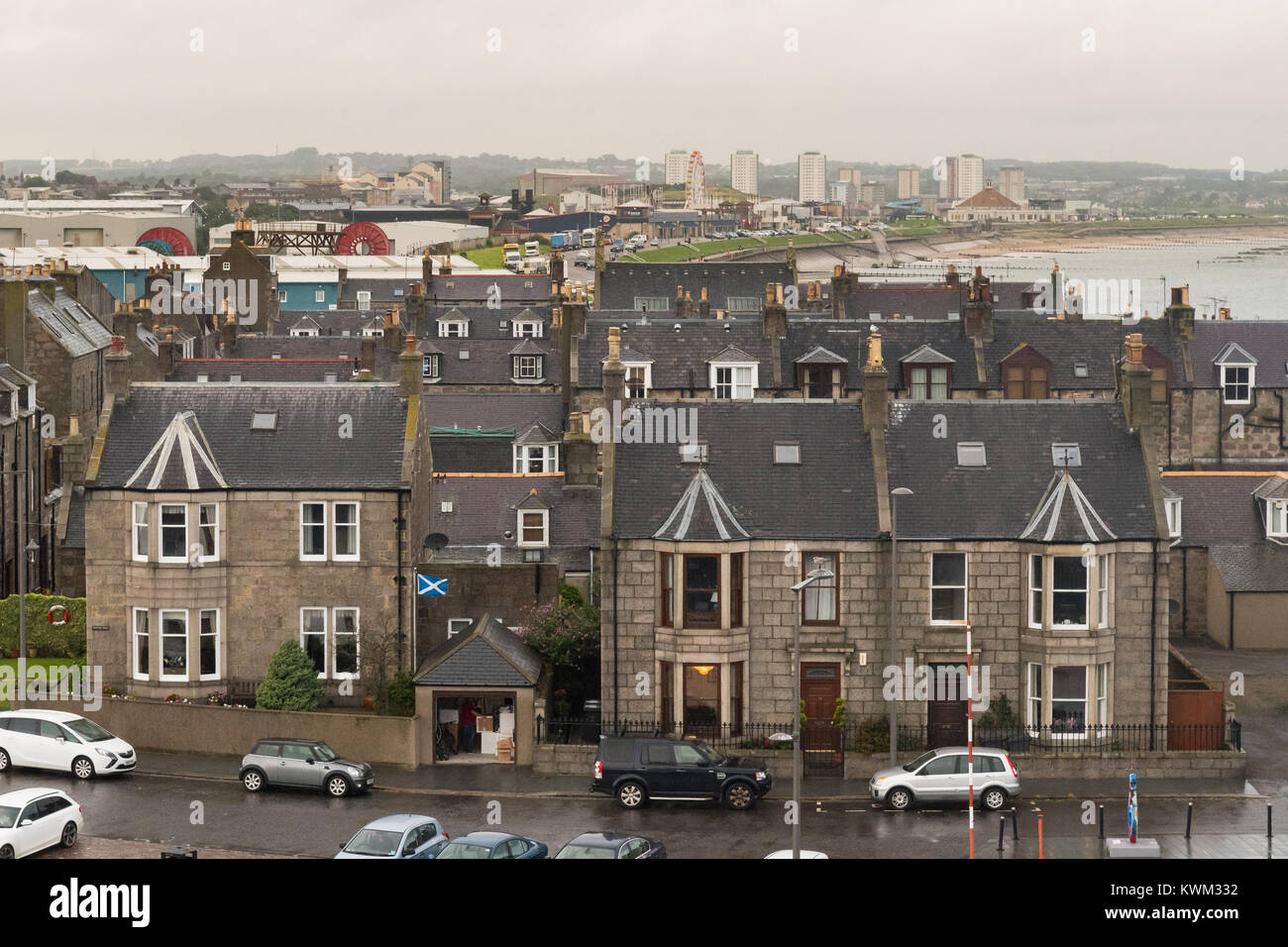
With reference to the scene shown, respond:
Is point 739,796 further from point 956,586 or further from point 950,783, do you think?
point 956,586

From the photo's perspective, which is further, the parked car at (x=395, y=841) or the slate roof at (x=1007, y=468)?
the slate roof at (x=1007, y=468)

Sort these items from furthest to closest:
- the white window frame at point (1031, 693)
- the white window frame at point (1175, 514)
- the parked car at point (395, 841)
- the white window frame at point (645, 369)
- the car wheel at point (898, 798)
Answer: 1. the white window frame at point (645, 369)
2. the white window frame at point (1175, 514)
3. the white window frame at point (1031, 693)
4. the car wheel at point (898, 798)
5. the parked car at point (395, 841)

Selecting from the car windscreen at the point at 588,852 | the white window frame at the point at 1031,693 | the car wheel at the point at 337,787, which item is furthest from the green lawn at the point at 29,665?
the white window frame at the point at 1031,693

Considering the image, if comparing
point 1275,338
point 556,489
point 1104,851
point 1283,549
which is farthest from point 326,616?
point 1275,338

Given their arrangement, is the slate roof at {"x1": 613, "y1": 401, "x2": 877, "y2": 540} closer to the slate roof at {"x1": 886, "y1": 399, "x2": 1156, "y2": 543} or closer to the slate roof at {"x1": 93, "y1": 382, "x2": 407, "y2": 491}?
the slate roof at {"x1": 886, "y1": 399, "x2": 1156, "y2": 543}

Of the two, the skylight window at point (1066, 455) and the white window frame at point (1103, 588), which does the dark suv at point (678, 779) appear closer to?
the white window frame at point (1103, 588)

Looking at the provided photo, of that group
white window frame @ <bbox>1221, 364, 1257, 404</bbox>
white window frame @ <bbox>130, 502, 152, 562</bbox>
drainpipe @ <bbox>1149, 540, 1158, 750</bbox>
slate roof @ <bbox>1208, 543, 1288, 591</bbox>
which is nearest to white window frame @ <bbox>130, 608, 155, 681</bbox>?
white window frame @ <bbox>130, 502, 152, 562</bbox>
